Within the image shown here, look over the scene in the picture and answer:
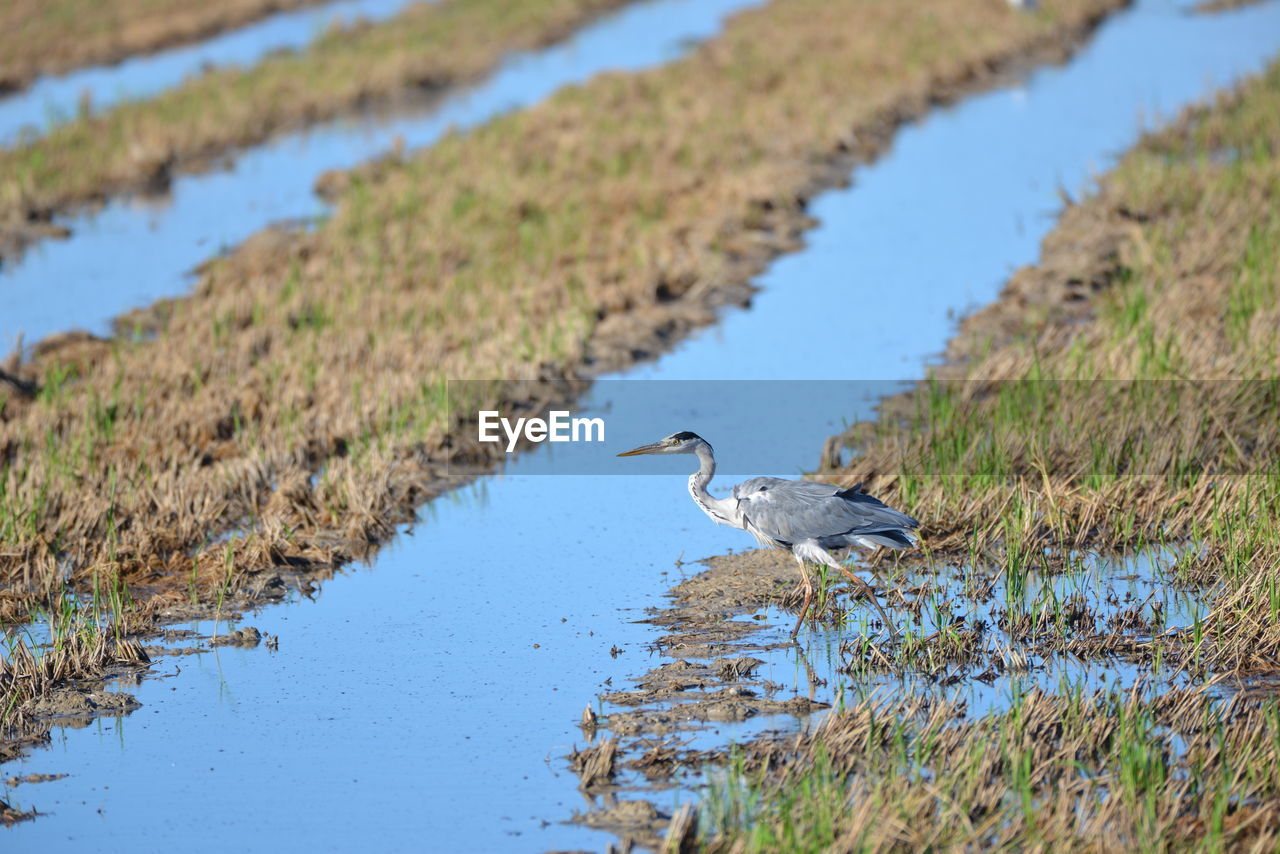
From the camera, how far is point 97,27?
89.7ft

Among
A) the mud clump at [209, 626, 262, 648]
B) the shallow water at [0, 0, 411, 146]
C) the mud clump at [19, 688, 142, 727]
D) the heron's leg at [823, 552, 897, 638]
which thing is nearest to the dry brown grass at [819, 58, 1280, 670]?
the heron's leg at [823, 552, 897, 638]

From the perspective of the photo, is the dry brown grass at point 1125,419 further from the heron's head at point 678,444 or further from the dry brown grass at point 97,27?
the dry brown grass at point 97,27

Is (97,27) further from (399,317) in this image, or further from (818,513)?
(818,513)

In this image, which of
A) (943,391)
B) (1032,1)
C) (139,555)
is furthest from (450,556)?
(1032,1)

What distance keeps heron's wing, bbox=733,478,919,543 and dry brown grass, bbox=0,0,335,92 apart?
19.3 m

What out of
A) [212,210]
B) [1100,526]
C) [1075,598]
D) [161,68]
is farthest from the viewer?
[161,68]

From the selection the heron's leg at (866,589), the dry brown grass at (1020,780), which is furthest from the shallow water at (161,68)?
the dry brown grass at (1020,780)

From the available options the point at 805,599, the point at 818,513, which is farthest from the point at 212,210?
the point at 818,513

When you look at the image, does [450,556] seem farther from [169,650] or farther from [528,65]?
[528,65]

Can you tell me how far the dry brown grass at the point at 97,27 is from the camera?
24922 mm
